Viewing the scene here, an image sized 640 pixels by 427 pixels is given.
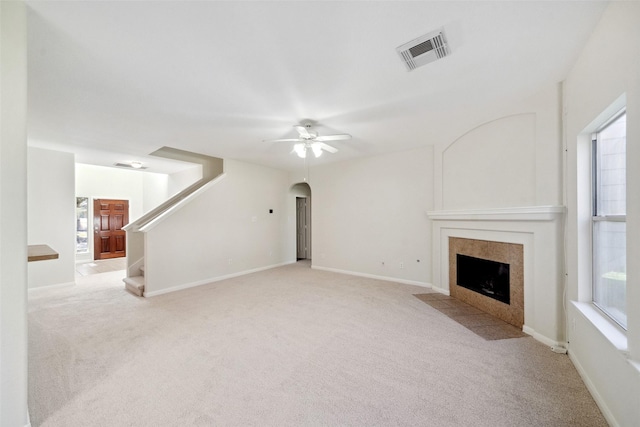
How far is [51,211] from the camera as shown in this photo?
15.6ft

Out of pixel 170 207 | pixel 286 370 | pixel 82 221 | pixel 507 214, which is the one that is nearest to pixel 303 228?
pixel 170 207

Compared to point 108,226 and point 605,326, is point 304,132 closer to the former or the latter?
point 605,326

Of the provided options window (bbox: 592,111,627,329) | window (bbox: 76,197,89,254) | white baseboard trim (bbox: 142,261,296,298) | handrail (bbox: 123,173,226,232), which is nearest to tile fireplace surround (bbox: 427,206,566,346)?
window (bbox: 592,111,627,329)

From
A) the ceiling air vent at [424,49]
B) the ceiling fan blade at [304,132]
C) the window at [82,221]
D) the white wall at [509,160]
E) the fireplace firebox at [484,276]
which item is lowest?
the fireplace firebox at [484,276]

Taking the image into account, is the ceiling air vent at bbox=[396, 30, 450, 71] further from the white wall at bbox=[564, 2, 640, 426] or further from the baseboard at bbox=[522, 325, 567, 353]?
the baseboard at bbox=[522, 325, 567, 353]

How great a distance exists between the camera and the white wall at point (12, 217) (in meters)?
1.44

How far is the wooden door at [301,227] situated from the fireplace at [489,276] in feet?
15.6

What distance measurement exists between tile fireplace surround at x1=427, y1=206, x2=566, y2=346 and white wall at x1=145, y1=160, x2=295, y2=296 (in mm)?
4616

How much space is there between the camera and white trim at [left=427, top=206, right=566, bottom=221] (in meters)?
2.51

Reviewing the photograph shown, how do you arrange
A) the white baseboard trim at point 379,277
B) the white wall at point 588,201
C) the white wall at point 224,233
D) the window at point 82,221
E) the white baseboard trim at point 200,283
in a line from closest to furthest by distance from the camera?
1. the white wall at point 588,201
2. the white baseboard trim at point 200,283
3. the white wall at point 224,233
4. the white baseboard trim at point 379,277
5. the window at point 82,221

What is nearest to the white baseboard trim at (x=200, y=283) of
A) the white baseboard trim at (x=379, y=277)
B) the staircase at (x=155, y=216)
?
the staircase at (x=155, y=216)

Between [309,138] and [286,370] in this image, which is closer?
[286,370]

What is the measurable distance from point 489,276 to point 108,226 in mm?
10609

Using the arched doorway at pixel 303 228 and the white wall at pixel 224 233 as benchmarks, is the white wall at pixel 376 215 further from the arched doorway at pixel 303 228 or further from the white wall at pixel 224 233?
the arched doorway at pixel 303 228
